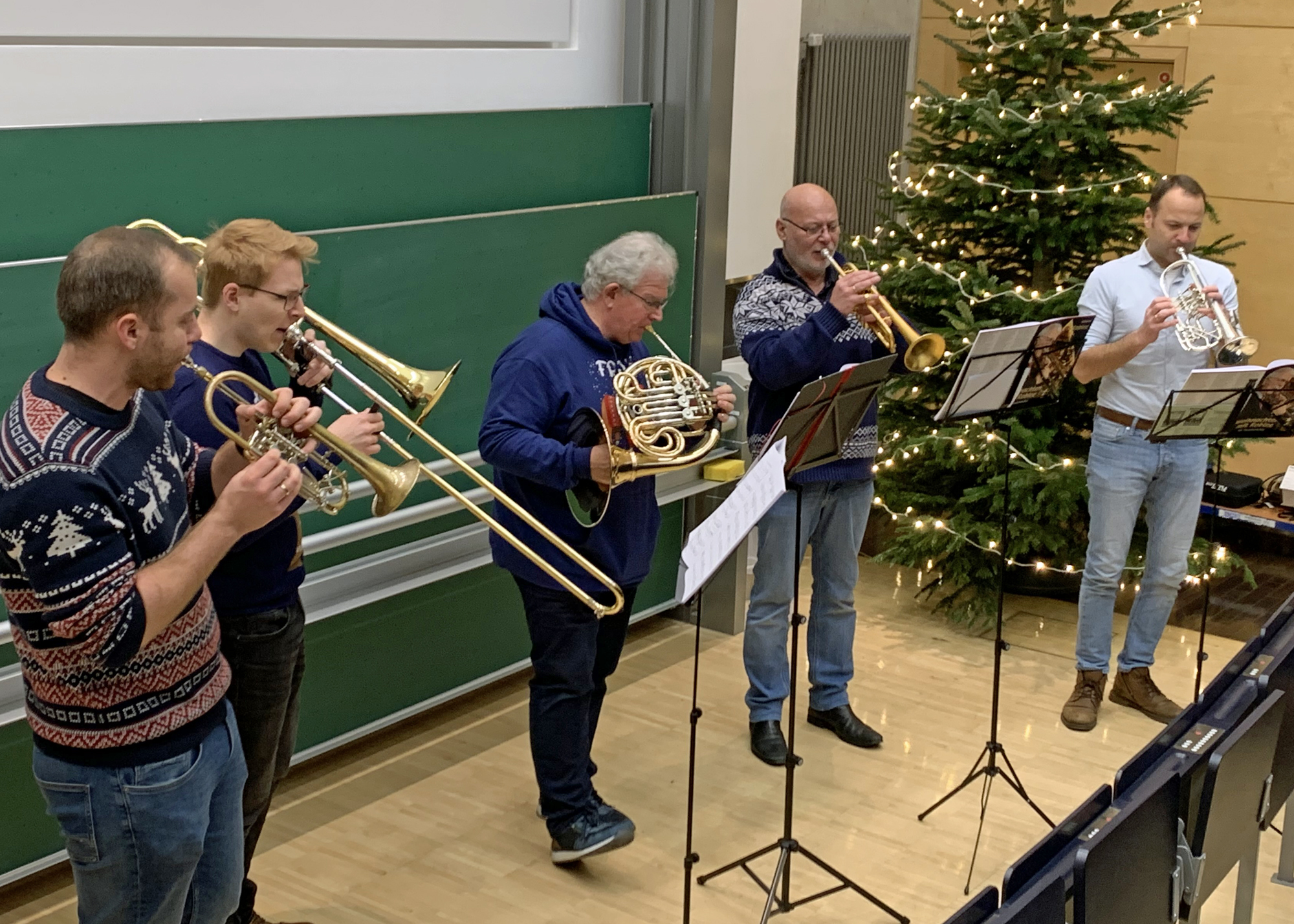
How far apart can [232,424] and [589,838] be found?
1.67 metres

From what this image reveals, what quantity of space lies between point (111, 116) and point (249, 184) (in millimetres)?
391

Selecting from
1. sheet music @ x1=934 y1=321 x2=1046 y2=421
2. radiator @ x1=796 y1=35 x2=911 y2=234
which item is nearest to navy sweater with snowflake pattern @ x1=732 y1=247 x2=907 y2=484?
sheet music @ x1=934 y1=321 x2=1046 y2=421

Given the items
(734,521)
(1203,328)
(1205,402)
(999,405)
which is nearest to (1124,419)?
(1203,328)

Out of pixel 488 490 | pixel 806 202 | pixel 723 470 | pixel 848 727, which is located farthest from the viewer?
pixel 723 470

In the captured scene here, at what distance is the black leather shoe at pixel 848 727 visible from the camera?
4.79 m

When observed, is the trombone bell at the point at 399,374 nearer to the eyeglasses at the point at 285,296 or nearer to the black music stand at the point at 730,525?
the eyeglasses at the point at 285,296

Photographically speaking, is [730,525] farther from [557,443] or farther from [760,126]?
[760,126]

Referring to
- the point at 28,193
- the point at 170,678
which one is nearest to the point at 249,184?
the point at 28,193

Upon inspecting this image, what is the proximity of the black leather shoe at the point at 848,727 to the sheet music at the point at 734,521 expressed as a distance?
1.83m

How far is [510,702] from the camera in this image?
5152 mm

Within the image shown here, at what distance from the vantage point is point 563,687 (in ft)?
12.5

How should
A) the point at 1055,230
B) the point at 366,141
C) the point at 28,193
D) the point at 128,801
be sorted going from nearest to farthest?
the point at 128,801 → the point at 28,193 → the point at 366,141 → the point at 1055,230

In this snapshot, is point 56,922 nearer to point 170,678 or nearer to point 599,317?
point 170,678

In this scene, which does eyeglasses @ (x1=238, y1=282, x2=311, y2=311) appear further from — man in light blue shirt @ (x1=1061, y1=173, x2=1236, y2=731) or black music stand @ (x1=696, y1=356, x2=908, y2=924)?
man in light blue shirt @ (x1=1061, y1=173, x2=1236, y2=731)
